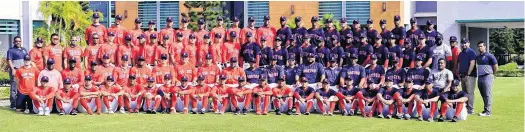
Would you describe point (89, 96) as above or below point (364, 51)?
below

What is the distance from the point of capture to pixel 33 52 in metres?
15.0

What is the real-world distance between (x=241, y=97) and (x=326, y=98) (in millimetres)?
1868

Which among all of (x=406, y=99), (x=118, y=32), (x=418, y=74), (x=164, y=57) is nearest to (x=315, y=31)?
(x=418, y=74)

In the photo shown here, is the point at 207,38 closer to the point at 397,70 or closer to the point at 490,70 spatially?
the point at 397,70

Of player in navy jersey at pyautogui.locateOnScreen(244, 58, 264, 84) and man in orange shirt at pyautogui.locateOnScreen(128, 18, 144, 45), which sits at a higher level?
man in orange shirt at pyautogui.locateOnScreen(128, 18, 144, 45)

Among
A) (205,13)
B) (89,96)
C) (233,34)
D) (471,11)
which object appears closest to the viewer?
(89,96)

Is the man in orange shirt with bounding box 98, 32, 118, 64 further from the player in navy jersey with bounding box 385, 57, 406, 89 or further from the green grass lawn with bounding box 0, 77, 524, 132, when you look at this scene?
the player in navy jersey with bounding box 385, 57, 406, 89

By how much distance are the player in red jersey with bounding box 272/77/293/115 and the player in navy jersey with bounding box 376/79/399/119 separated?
191 cm

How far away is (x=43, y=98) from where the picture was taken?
14.0 metres

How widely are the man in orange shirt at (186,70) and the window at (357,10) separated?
21.8 m

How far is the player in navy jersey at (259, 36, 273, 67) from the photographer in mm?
15125

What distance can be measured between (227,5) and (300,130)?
30461mm

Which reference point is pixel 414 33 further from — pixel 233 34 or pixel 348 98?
pixel 233 34

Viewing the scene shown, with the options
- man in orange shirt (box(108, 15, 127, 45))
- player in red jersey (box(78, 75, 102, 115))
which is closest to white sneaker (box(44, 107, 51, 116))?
player in red jersey (box(78, 75, 102, 115))
